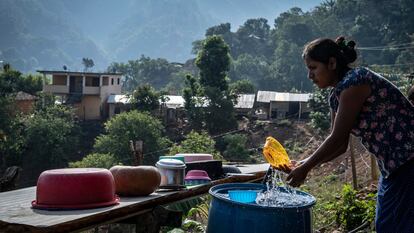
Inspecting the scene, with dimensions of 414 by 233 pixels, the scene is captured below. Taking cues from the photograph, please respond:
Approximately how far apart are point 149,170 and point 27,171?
84.1 feet

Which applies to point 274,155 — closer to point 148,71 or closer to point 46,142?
point 46,142

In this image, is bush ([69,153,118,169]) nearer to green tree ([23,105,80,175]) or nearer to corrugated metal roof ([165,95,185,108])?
green tree ([23,105,80,175])

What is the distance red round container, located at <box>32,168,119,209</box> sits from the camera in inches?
118

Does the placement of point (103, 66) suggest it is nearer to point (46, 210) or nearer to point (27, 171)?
point (27, 171)

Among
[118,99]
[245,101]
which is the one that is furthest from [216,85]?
[118,99]

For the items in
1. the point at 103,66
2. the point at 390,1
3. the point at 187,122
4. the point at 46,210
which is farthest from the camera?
the point at 103,66

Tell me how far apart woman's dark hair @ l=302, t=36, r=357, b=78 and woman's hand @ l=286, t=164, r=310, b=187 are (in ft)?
1.53

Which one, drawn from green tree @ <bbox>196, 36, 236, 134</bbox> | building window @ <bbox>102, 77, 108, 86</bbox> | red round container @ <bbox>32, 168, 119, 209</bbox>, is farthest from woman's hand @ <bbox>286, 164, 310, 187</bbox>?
building window @ <bbox>102, 77, 108, 86</bbox>

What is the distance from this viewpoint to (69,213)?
9.46 ft

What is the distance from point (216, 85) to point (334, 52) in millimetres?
28043

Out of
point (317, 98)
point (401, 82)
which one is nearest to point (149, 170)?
point (401, 82)

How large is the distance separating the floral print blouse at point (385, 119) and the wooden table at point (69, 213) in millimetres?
1509

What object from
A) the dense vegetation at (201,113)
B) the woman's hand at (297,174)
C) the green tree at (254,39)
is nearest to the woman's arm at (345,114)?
the woman's hand at (297,174)

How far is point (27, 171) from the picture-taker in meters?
27.3
